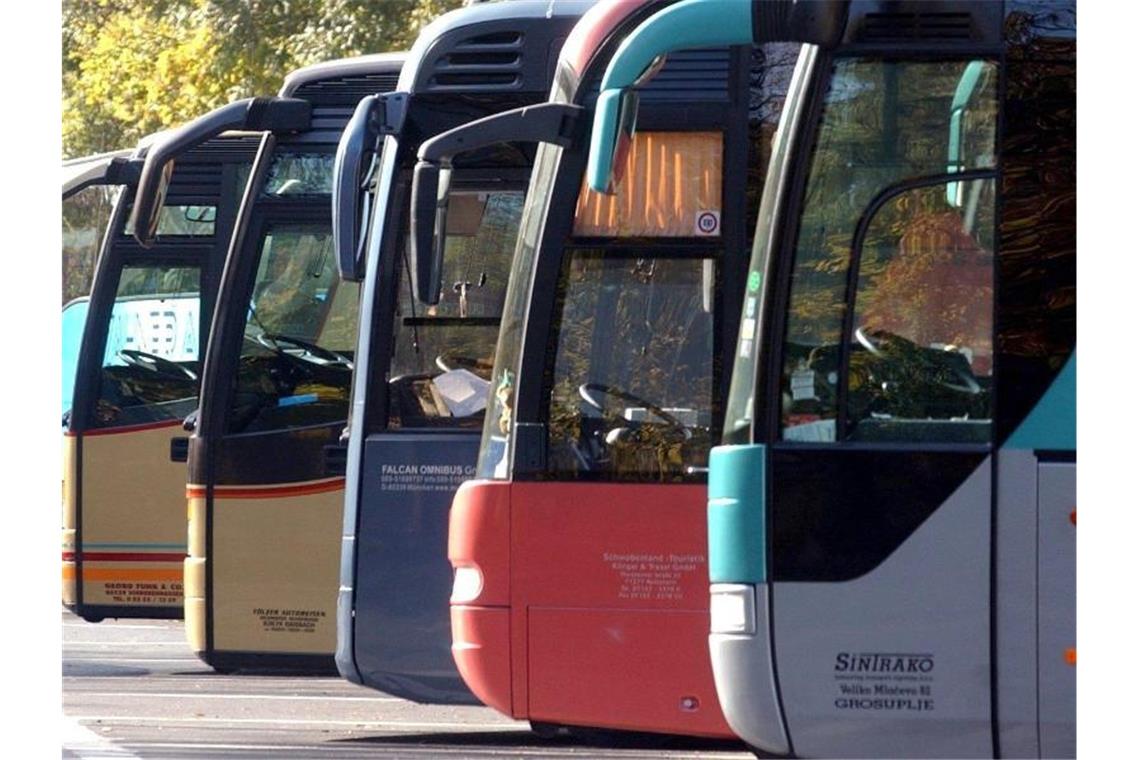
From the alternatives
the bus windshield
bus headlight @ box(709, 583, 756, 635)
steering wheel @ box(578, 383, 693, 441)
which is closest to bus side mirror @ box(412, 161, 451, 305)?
steering wheel @ box(578, 383, 693, 441)

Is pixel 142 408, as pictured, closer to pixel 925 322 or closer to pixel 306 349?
pixel 306 349

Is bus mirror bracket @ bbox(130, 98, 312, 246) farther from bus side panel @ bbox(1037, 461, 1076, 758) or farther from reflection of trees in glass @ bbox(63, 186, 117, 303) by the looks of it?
bus side panel @ bbox(1037, 461, 1076, 758)

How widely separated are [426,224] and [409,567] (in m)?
1.78

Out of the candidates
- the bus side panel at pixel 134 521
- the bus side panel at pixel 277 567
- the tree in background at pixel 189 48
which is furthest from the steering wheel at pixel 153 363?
the tree in background at pixel 189 48

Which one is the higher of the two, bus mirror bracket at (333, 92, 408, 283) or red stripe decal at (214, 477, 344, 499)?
bus mirror bracket at (333, 92, 408, 283)

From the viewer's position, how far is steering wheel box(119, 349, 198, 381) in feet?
44.0

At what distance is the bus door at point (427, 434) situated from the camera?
927cm

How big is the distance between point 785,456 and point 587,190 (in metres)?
1.91

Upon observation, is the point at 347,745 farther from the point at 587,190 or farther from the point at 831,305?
the point at 831,305

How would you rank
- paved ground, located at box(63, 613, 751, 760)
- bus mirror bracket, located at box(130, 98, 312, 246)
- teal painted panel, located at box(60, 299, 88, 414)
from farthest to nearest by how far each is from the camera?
teal painted panel, located at box(60, 299, 88, 414) < bus mirror bracket, located at box(130, 98, 312, 246) < paved ground, located at box(63, 613, 751, 760)

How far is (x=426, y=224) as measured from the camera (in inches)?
322

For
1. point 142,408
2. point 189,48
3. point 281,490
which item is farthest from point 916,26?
point 189,48

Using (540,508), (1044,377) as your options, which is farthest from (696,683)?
(1044,377)

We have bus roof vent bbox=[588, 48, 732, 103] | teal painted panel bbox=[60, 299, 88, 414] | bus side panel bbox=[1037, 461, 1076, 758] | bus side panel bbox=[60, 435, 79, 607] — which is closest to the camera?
bus side panel bbox=[1037, 461, 1076, 758]
